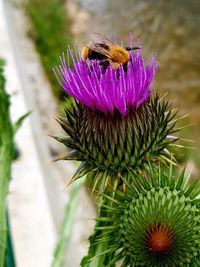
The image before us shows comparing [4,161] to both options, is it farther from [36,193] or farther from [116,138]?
[36,193]

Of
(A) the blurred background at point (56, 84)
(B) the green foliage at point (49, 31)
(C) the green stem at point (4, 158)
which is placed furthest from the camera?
(B) the green foliage at point (49, 31)

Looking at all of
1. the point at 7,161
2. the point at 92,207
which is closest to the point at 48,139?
the point at 92,207

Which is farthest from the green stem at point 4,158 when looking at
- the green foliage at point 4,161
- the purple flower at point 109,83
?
the purple flower at point 109,83

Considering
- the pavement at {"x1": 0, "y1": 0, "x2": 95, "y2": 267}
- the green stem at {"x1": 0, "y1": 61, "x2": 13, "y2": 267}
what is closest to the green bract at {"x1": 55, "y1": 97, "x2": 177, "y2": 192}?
the green stem at {"x1": 0, "y1": 61, "x2": 13, "y2": 267}

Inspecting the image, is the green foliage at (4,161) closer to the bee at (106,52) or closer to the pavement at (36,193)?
the pavement at (36,193)

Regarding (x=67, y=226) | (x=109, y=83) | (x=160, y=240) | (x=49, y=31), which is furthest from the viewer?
(x=49, y=31)

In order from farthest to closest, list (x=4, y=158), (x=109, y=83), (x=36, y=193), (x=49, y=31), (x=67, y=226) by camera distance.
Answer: (x=49, y=31) < (x=36, y=193) < (x=67, y=226) < (x=4, y=158) < (x=109, y=83)

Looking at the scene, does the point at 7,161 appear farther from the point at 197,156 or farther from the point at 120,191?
the point at 197,156

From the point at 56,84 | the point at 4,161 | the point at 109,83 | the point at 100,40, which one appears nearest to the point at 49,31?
the point at 56,84
